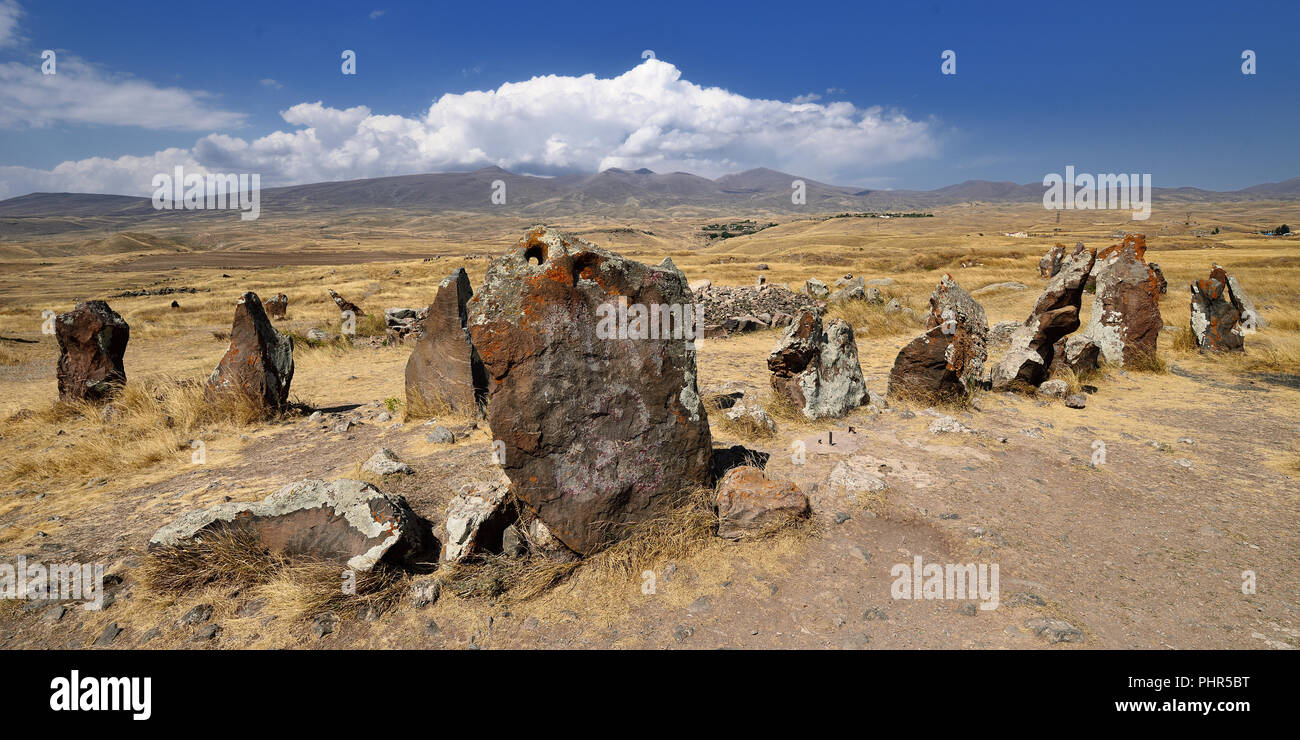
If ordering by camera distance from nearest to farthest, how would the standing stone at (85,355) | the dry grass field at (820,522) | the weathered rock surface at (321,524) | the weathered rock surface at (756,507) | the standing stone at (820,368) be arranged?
the dry grass field at (820,522), the weathered rock surface at (321,524), the weathered rock surface at (756,507), the standing stone at (820,368), the standing stone at (85,355)

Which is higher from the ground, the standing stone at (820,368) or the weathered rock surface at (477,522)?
the standing stone at (820,368)

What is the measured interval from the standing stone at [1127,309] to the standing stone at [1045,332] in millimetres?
1597

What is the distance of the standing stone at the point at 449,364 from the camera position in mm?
8375

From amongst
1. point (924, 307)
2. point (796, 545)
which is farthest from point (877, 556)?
point (924, 307)

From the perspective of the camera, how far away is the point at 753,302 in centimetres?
1666

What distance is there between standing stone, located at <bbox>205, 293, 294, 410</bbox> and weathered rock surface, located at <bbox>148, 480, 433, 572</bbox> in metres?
4.43

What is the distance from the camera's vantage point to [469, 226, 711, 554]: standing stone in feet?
14.8

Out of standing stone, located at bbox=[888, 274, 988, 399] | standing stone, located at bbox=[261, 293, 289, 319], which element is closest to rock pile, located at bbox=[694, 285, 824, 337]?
standing stone, located at bbox=[888, 274, 988, 399]

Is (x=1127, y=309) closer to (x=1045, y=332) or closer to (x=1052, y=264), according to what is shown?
(x=1045, y=332)

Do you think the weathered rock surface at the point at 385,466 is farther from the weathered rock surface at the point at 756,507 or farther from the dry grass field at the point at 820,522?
the weathered rock surface at the point at 756,507

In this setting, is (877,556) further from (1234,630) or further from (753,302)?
(753,302)

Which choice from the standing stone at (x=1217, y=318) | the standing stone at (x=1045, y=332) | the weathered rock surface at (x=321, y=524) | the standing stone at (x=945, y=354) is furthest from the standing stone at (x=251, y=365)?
the standing stone at (x=1217, y=318)

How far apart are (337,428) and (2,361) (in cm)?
1337
